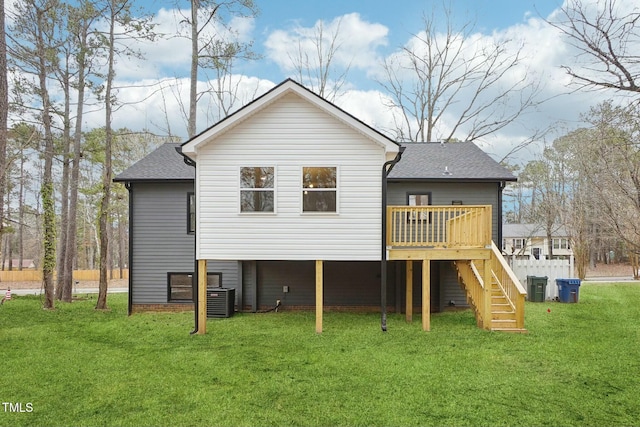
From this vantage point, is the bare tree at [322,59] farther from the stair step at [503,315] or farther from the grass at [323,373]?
the stair step at [503,315]

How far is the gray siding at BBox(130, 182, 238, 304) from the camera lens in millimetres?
12023

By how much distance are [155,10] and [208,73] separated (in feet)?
19.4

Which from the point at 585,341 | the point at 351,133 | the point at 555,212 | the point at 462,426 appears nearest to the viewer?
the point at 462,426

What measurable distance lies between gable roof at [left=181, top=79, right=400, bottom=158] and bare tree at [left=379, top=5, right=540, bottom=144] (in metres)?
12.7

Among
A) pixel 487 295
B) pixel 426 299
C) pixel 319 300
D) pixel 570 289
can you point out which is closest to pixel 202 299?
pixel 319 300

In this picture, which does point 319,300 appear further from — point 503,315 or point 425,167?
point 425,167

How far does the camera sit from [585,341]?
7941 millimetres

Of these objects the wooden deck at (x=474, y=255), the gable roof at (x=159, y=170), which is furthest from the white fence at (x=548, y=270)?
the gable roof at (x=159, y=170)

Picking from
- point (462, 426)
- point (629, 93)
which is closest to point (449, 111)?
point (629, 93)

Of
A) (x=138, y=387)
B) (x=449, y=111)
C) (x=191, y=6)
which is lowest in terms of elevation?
(x=138, y=387)

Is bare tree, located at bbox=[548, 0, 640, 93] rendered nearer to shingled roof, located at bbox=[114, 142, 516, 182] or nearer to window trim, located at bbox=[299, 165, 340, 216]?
window trim, located at bbox=[299, 165, 340, 216]

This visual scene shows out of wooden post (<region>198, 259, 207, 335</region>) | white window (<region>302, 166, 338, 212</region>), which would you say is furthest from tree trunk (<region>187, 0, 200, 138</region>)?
white window (<region>302, 166, 338, 212</region>)

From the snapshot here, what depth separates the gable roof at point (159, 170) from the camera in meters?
11.7

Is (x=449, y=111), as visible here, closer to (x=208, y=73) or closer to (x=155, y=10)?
(x=208, y=73)
